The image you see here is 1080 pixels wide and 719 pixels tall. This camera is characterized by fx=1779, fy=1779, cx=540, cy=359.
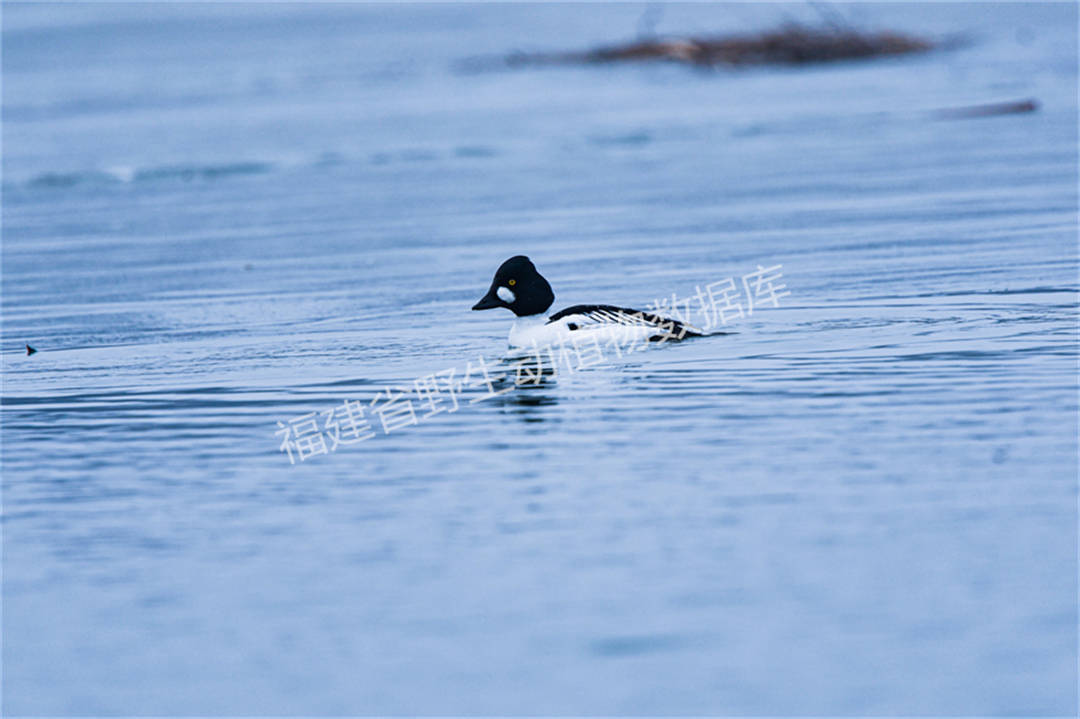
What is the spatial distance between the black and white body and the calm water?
36 cm

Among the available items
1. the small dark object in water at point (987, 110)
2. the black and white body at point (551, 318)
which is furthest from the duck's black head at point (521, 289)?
the small dark object in water at point (987, 110)

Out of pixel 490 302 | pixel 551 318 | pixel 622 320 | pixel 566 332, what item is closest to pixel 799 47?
pixel 490 302

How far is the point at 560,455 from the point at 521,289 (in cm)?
371

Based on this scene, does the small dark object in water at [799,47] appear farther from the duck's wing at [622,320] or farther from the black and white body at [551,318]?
→ the duck's wing at [622,320]

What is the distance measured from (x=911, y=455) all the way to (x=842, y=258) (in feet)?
24.6

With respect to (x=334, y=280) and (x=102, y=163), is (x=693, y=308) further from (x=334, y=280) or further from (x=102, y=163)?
(x=102, y=163)

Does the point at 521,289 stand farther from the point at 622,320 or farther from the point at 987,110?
the point at 987,110

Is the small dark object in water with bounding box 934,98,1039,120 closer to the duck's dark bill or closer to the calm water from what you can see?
the calm water

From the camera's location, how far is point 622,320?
12.2m

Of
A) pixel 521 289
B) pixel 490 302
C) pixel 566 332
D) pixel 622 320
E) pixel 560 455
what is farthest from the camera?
pixel 490 302

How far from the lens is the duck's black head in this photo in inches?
505

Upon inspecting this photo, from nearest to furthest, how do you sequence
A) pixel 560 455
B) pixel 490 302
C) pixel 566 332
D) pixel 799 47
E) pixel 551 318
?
pixel 560 455
pixel 566 332
pixel 551 318
pixel 490 302
pixel 799 47

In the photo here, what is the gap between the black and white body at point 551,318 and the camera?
12.2 m

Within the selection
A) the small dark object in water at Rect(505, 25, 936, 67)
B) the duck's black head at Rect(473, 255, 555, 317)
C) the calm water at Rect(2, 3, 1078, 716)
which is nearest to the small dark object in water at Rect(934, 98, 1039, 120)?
the calm water at Rect(2, 3, 1078, 716)
